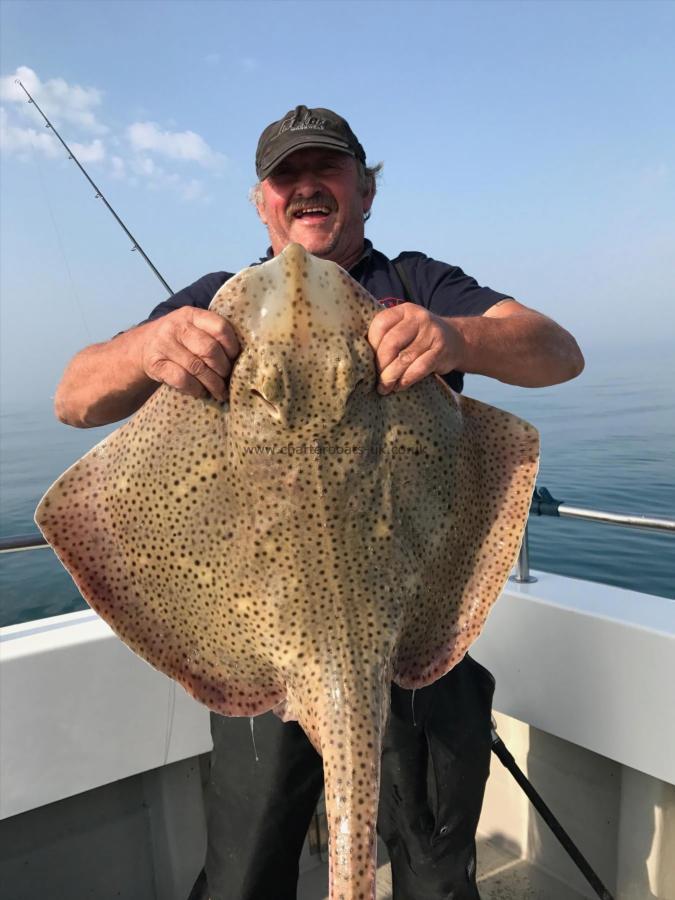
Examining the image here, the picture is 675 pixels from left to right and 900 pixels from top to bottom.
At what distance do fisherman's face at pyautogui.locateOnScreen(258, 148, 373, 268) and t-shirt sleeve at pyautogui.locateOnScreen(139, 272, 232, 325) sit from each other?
35cm

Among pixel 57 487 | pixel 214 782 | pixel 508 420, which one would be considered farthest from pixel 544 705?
pixel 57 487

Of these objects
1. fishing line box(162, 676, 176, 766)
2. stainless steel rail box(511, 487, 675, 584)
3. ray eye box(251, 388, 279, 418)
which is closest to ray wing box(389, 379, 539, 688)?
ray eye box(251, 388, 279, 418)

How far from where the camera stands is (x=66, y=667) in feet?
9.56

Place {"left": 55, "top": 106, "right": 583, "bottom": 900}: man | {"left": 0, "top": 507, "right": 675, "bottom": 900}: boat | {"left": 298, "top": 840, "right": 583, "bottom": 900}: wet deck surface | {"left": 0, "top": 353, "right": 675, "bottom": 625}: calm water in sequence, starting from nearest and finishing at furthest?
{"left": 55, "top": 106, "right": 583, "bottom": 900}: man < {"left": 0, "top": 507, "right": 675, "bottom": 900}: boat < {"left": 298, "top": 840, "right": 583, "bottom": 900}: wet deck surface < {"left": 0, "top": 353, "right": 675, "bottom": 625}: calm water

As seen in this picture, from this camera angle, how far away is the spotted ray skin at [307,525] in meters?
1.64

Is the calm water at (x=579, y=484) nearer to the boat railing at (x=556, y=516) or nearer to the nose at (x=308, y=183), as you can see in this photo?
the boat railing at (x=556, y=516)

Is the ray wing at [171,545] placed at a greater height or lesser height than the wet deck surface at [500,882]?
greater

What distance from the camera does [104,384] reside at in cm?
212

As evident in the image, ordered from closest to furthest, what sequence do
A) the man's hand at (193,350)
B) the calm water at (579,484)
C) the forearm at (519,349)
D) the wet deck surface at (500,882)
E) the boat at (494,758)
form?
the man's hand at (193,350) < the forearm at (519,349) < the boat at (494,758) < the wet deck surface at (500,882) < the calm water at (579,484)

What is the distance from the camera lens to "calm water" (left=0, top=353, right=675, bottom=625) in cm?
956

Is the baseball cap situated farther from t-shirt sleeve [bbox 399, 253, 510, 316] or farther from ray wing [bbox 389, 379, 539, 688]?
ray wing [bbox 389, 379, 539, 688]

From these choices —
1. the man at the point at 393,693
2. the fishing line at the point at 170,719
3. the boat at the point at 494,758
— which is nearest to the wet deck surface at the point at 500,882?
the boat at the point at 494,758

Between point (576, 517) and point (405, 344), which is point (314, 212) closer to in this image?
point (405, 344)

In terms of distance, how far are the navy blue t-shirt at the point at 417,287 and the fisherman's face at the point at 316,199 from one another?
0.14m
